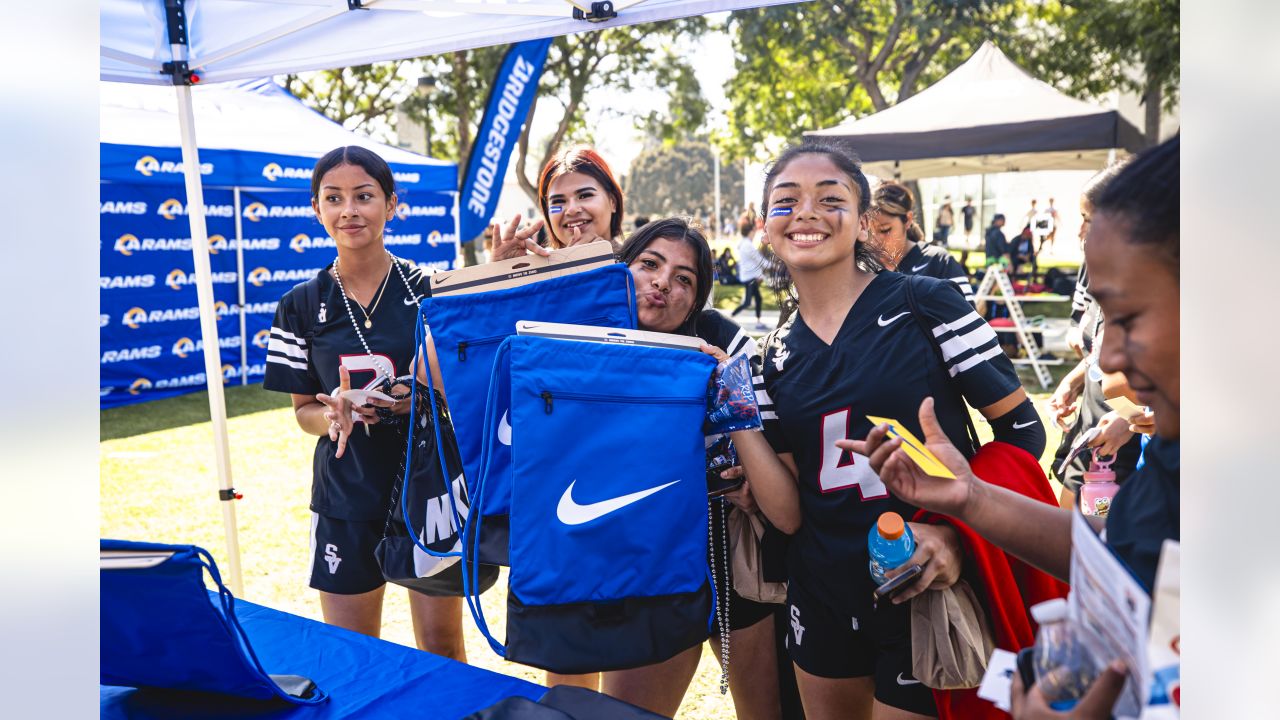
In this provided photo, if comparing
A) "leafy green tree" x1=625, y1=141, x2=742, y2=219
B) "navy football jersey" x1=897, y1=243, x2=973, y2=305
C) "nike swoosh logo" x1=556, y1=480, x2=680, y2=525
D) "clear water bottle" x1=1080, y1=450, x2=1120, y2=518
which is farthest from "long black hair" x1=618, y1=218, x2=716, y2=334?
"leafy green tree" x1=625, y1=141, x2=742, y2=219

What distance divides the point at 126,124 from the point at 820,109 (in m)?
17.7

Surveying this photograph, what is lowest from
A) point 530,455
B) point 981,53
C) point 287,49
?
point 530,455

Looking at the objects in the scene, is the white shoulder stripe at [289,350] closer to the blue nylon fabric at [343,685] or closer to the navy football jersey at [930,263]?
the blue nylon fabric at [343,685]

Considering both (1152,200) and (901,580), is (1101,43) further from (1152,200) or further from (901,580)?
(1152,200)

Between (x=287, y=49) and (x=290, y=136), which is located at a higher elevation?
(x=290, y=136)

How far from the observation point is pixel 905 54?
65.6ft

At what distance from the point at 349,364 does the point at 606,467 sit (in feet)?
3.88

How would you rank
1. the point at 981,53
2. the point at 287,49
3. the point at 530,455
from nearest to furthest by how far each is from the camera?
the point at 530,455 → the point at 287,49 → the point at 981,53

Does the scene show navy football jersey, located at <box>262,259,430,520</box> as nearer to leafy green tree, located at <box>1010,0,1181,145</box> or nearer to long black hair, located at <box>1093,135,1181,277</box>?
long black hair, located at <box>1093,135,1181,277</box>

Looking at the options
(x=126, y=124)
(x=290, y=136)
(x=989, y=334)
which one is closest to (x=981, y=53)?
(x=290, y=136)

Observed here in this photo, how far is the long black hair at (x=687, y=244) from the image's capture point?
2.14 metres

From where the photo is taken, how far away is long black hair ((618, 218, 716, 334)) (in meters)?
2.14

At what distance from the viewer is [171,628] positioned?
1402 mm
